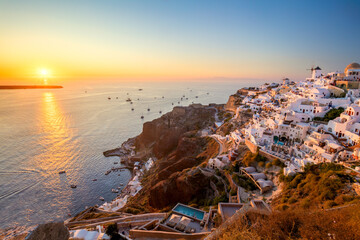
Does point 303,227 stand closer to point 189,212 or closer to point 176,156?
point 189,212

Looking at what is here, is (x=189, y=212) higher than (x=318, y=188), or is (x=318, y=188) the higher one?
(x=318, y=188)

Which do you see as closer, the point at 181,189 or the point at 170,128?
the point at 181,189

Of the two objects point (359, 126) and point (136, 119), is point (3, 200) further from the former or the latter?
point (136, 119)

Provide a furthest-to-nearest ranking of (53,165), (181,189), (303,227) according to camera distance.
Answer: (53,165) < (181,189) < (303,227)

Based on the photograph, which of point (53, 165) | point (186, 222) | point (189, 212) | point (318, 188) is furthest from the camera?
point (53, 165)

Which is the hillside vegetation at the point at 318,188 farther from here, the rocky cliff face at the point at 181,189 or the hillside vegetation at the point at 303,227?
the rocky cliff face at the point at 181,189

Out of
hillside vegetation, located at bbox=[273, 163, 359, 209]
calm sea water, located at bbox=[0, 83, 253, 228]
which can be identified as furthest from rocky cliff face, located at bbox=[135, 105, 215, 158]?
hillside vegetation, located at bbox=[273, 163, 359, 209]

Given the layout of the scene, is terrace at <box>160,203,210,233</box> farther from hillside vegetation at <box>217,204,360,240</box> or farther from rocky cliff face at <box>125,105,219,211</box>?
rocky cliff face at <box>125,105,219,211</box>

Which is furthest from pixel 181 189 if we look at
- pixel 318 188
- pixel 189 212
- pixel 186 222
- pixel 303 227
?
pixel 303 227

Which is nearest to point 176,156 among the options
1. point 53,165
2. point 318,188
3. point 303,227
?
point 53,165

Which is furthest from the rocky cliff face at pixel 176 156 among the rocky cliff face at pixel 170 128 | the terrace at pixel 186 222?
the terrace at pixel 186 222

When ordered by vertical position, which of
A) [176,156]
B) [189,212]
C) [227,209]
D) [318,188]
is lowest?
[176,156]
